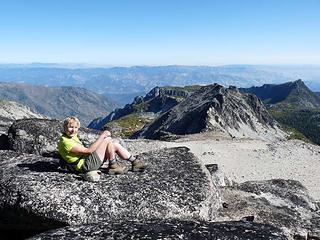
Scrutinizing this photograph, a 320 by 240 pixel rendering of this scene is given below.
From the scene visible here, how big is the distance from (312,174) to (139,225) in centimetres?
3683

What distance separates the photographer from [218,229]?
1344 cm

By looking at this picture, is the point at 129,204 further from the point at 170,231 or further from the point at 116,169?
the point at 170,231

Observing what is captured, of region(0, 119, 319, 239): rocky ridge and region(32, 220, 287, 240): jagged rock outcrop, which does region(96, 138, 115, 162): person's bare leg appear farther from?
region(32, 220, 287, 240): jagged rock outcrop

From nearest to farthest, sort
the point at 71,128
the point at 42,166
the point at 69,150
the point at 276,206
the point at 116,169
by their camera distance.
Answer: the point at 71,128
the point at 69,150
the point at 116,169
the point at 42,166
the point at 276,206

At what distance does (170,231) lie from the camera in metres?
13.2

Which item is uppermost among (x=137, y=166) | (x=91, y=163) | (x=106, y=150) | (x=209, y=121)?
(x=106, y=150)

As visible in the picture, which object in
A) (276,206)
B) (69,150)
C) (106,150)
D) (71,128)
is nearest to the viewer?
(71,128)

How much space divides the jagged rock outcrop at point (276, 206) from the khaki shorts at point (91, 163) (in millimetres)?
6062

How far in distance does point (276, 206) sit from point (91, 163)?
11.5 m

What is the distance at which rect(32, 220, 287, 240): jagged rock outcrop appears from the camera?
42.4ft

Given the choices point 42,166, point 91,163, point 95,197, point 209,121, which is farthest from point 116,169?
point 209,121

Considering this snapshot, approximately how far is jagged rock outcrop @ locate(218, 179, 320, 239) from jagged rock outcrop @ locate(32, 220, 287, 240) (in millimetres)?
5422

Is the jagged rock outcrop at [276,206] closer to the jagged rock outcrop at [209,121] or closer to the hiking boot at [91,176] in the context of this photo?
the hiking boot at [91,176]

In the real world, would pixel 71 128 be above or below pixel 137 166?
above
